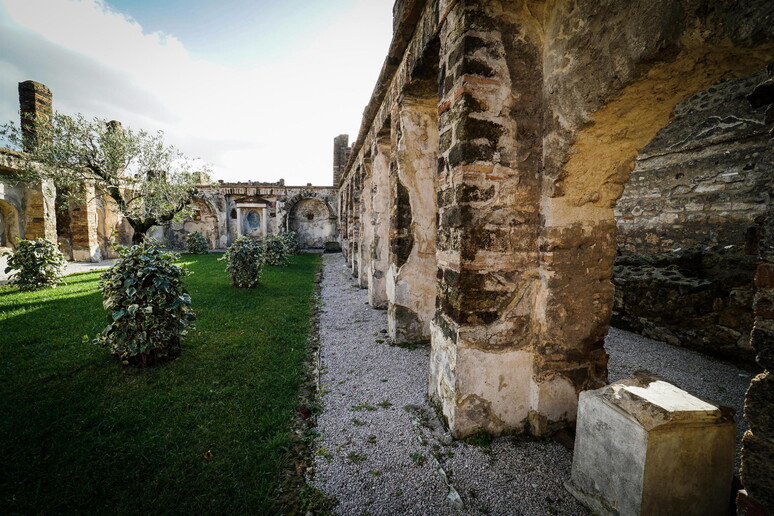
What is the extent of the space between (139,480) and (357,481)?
4.59 ft

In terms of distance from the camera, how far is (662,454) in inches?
58.8

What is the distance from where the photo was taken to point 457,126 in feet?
7.36

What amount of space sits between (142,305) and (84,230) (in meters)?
13.8

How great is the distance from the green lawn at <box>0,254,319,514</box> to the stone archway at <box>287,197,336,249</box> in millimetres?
15079

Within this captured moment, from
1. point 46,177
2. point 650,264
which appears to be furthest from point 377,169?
point 46,177

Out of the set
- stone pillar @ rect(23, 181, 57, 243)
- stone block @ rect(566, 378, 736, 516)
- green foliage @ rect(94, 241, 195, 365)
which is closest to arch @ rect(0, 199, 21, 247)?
stone pillar @ rect(23, 181, 57, 243)

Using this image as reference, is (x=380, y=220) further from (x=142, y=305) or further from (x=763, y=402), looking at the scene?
(x=763, y=402)

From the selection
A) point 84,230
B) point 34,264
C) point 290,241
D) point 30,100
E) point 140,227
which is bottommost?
point 34,264

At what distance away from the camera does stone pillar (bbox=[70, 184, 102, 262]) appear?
12.7m

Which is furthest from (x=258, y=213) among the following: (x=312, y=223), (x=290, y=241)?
(x=290, y=241)

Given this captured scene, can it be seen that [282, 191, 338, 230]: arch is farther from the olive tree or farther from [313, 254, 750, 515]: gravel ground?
[313, 254, 750, 515]: gravel ground

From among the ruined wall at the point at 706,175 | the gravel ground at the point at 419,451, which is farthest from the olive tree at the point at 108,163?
the ruined wall at the point at 706,175

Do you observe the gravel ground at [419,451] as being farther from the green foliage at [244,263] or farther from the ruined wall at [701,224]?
the green foliage at [244,263]

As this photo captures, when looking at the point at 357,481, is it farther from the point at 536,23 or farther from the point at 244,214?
the point at 244,214
